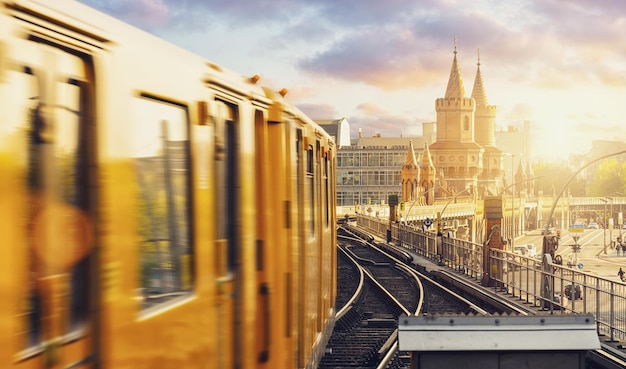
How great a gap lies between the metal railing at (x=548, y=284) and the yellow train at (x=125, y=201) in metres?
8.56

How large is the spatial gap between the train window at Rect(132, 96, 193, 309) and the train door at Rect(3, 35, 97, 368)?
19.8 inches

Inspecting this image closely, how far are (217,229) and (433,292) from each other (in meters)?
18.6

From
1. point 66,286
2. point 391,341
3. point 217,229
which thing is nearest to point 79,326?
point 66,286

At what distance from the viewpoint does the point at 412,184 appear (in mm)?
111438

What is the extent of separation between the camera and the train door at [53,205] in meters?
3.03

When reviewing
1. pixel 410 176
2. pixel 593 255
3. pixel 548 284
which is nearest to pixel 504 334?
pixel 548 284

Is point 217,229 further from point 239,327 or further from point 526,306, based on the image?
point 526,306

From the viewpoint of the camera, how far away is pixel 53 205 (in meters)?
3.22

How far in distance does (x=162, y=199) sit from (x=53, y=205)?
1095 millimetres

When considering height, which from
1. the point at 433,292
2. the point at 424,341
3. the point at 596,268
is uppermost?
the point at 424,341

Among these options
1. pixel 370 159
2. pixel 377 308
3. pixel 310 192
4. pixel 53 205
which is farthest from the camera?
pixel 370 159

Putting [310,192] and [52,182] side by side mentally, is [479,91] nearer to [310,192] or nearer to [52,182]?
[310,192]

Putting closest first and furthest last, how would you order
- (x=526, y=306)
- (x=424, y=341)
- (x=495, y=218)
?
1. (x=424, y=341)
2. (x=526, y=306)
3. (x=495, y=218)

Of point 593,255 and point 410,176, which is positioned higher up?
point 410,176
